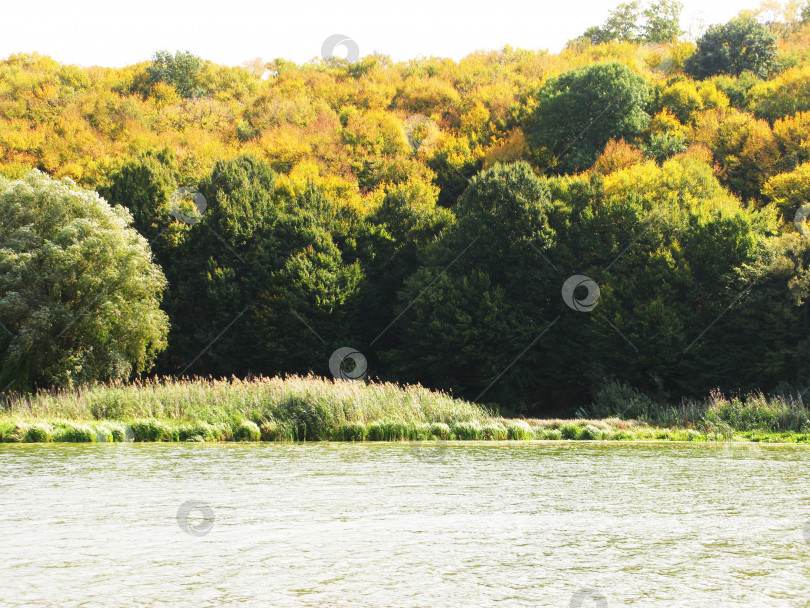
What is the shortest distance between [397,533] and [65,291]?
86.2 feet

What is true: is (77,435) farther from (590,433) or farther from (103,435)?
(590,433)

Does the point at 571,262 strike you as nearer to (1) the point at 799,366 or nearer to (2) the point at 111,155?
(1) the point at 799,366

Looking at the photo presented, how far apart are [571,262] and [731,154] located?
19.4 meters

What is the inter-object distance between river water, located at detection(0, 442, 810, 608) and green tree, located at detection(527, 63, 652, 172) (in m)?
38.6

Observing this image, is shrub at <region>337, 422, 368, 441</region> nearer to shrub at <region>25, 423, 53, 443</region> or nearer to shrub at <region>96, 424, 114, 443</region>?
shrub at <region>96, 424, 114, 443</region>

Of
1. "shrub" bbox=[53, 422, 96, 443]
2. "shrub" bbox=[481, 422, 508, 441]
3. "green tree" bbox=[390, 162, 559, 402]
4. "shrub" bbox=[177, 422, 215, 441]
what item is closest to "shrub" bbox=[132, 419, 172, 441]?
"shrub" bbox=[177, 422, 215, 441]

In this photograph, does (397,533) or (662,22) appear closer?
(397,533)

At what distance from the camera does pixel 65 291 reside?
31.8 meters

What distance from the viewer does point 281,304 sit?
128 feet

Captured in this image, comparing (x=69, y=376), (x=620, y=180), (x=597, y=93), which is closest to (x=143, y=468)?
(x=69, y=376)

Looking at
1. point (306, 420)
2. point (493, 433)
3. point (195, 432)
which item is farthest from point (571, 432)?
point (195, 432)

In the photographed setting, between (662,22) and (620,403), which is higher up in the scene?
(662,22)

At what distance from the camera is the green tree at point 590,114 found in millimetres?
51125

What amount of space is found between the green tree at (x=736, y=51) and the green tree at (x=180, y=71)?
137 feet
